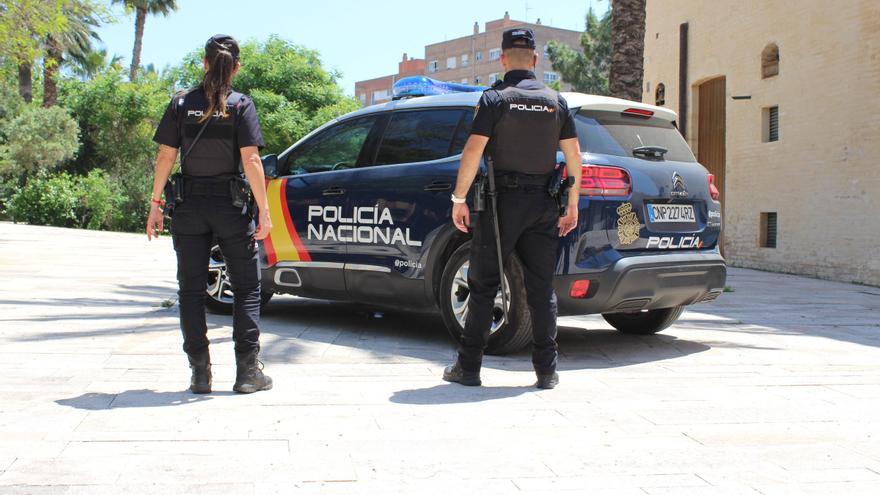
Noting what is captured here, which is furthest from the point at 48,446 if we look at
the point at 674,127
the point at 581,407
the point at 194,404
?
the point at 674,127

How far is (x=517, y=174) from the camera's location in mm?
5086

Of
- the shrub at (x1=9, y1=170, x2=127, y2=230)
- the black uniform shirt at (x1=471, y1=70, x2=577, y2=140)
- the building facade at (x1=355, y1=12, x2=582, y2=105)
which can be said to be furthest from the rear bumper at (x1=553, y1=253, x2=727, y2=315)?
the building facade at (x1=355, y1=12, x2=582, y2=105)

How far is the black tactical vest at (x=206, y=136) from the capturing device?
15.6 ft

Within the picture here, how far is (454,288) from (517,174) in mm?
1342

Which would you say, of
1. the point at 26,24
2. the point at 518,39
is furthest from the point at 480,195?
the point at 26,24

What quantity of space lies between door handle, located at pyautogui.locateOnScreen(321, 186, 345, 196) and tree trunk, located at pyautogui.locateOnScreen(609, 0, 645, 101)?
19.9 feet

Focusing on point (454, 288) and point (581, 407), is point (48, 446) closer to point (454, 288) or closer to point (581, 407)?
point (581, 407)

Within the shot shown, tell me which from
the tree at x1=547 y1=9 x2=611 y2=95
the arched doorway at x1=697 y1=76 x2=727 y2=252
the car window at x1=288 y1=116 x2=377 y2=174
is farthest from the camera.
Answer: the tree at x1=547 y1=9 x2=611 y2=95

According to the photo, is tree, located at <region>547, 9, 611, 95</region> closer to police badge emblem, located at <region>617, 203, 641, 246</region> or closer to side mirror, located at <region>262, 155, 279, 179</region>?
side mirror, located at <region>262, 155, 279, 179</region>

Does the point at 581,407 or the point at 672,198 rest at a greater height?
the point at 672,198

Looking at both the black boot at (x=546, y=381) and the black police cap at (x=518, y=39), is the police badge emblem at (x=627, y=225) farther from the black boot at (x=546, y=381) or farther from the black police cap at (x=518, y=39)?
the black police cap at (x=518, y=39)

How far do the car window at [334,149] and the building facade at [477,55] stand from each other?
8055 centimetres

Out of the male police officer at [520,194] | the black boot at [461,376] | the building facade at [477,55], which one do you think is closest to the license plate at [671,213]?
the male police officer at [520,194]

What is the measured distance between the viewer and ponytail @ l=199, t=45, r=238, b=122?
471 centimetres
